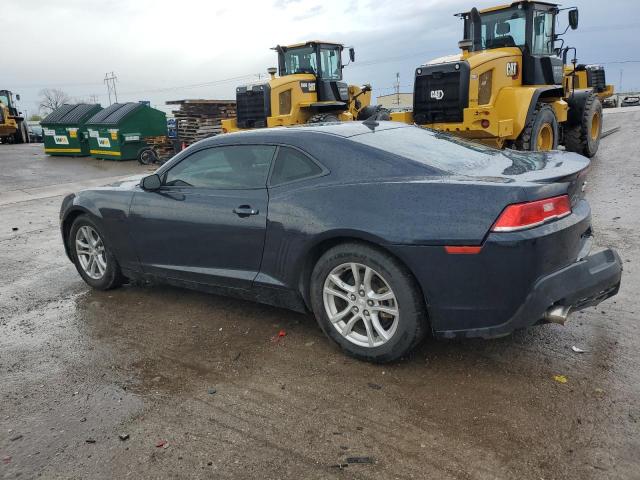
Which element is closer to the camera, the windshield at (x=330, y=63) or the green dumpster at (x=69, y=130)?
the windshield at (x=330, y=63)

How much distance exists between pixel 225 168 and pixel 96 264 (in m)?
1.88

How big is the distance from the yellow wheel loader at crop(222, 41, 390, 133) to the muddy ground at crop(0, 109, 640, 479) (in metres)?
9.65

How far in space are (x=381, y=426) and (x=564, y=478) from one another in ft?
2.89

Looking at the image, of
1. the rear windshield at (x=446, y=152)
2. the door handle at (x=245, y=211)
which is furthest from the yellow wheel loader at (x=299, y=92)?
the door handle at (x=245, y=211)

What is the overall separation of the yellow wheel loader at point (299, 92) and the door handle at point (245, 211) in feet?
32.2

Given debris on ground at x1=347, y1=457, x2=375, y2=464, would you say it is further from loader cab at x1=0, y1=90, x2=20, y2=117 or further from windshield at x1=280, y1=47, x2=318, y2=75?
loader cab at x1=0, y1=90, x2=20, y2=117

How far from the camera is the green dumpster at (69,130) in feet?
67.6

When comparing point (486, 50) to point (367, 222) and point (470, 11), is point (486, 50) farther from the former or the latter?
point (367, 222)

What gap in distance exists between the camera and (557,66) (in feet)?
34.3

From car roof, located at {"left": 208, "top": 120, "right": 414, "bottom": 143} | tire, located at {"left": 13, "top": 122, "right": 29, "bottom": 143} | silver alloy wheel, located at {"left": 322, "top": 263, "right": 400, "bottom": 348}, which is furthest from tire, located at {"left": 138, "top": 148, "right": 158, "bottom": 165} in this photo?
tire, located at {"left": 13, "top": 122, "right": 29, "bottom": 143}

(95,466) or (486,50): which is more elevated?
(486,50)

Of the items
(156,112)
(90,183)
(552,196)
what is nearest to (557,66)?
(552,196)

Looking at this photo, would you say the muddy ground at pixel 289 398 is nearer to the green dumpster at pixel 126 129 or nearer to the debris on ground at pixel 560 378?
the debris on ground at pixel 560 378

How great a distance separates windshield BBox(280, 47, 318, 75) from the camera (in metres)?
14.4
